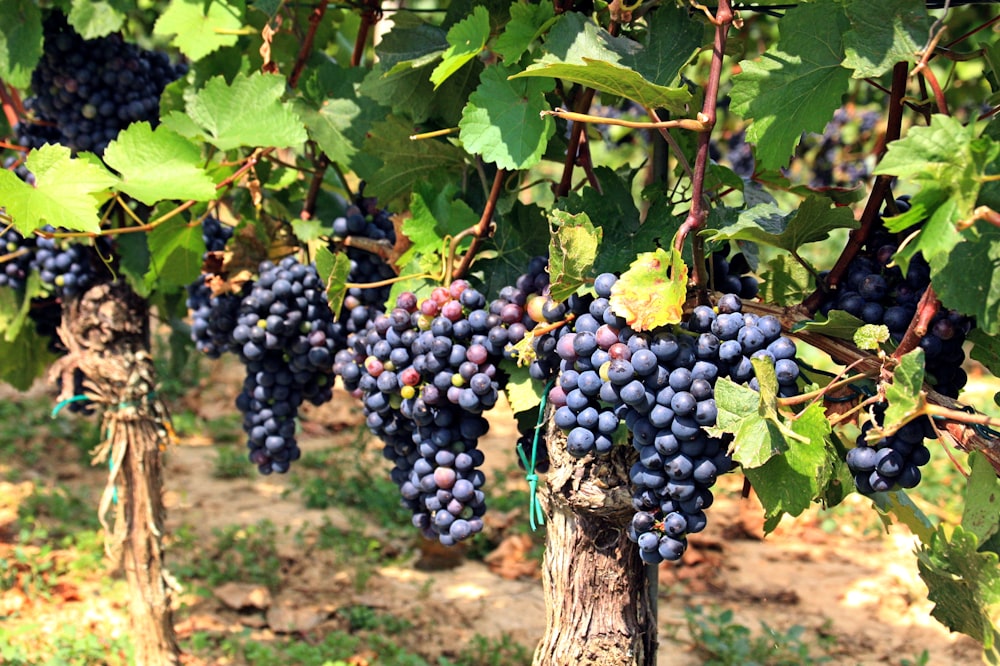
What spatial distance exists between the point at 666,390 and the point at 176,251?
142 cm

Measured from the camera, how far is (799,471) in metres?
1.41

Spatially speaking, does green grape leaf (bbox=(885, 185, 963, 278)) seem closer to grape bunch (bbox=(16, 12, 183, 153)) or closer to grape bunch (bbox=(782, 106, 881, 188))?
grape bunch (bbox=(16, 12, 183, 153))

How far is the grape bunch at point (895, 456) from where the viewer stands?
53.8 inches

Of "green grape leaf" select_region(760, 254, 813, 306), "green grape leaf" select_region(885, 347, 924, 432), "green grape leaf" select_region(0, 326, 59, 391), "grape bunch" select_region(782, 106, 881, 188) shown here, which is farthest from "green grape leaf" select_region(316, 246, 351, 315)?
"grape bunch" select_region(782, 106, 881, 188)

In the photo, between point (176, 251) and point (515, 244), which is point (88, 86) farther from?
point (515, 244)

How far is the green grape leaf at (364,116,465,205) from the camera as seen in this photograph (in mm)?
2016

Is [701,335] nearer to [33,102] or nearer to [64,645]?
[33,102]

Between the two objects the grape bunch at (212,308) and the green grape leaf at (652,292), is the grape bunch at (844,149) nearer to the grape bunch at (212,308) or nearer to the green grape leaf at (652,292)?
the grape bunch at (212,308)

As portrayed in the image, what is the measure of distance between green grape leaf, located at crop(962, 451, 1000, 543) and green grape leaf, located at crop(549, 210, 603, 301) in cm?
65

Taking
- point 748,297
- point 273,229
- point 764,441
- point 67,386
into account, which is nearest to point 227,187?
point 273,229

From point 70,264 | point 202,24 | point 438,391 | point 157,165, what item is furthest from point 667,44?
point 70,264

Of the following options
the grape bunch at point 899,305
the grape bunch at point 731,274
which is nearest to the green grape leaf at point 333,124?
the grape bunch at point 731,274

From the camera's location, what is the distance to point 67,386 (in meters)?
2.84

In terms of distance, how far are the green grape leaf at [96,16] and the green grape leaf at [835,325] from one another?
1.80 metres
